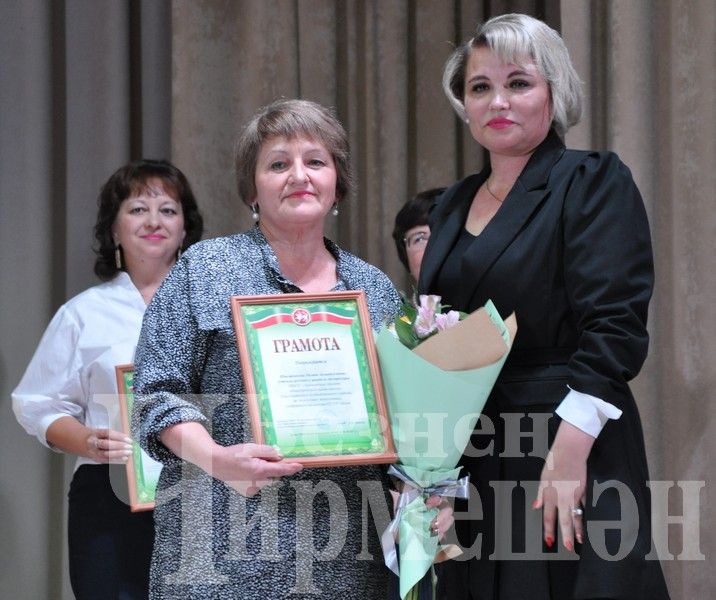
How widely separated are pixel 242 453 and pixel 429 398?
36 centimetres

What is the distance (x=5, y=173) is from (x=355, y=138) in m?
1.30

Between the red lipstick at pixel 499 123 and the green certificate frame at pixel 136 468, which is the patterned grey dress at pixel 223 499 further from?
the green certificate frame at pixel 136 468

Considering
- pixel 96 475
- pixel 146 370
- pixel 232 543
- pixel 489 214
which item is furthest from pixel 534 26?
pixel 96 475

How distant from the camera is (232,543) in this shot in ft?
7.36

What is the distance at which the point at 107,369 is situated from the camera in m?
3.45

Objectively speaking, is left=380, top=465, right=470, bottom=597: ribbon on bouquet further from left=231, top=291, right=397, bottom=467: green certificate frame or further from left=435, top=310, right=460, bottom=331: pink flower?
left=435, top=310, right=460, bottom=331: pink flower

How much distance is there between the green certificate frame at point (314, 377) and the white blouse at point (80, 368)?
132cm

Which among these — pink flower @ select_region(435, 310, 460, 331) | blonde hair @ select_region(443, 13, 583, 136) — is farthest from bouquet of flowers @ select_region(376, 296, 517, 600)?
blonde hair @ select_region(443, 13, 583, 136)

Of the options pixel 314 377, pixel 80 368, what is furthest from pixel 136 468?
pixel 314 377

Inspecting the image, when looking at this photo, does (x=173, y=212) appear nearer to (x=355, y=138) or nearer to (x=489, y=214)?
(x=355, y=138)

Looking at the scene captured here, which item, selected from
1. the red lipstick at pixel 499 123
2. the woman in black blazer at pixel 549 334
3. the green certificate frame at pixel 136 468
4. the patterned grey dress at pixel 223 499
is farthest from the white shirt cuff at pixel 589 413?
the green certificate frame at pixel 136 468

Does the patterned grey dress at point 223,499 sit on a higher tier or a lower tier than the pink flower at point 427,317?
lower

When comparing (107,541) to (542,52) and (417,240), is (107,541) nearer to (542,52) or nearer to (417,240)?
(417,240)

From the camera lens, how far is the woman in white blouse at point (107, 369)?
132 inches
